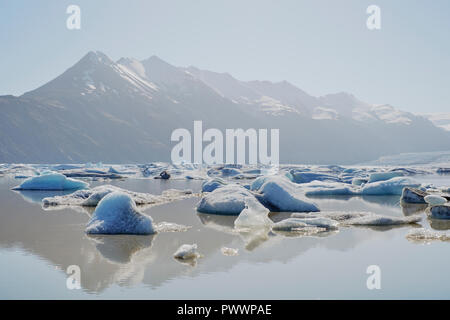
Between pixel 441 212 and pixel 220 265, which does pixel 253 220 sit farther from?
pixel 441 212

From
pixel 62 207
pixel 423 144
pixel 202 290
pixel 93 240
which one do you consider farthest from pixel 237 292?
pixel 423 144

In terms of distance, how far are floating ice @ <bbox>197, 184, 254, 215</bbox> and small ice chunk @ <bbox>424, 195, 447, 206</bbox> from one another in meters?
6.33

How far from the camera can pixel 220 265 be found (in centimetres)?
564

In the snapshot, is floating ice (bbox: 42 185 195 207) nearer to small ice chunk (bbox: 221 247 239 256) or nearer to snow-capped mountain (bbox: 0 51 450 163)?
small ice chunk (bbox: 221 247 239 256)

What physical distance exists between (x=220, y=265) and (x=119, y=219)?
2928mm

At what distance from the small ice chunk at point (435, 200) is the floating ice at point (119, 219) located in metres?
9.59

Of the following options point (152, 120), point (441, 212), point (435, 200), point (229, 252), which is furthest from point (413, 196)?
point (152, 120)

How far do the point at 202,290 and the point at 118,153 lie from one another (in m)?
72.9

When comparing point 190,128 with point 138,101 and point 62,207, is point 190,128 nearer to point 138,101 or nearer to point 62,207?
point 138,101

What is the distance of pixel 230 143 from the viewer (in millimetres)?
77875

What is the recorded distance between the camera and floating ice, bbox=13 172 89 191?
19.0 m

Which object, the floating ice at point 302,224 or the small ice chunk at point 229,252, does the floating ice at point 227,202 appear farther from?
the small ice chunk at point 229,252

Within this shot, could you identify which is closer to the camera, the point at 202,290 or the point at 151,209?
the point at 202,290
